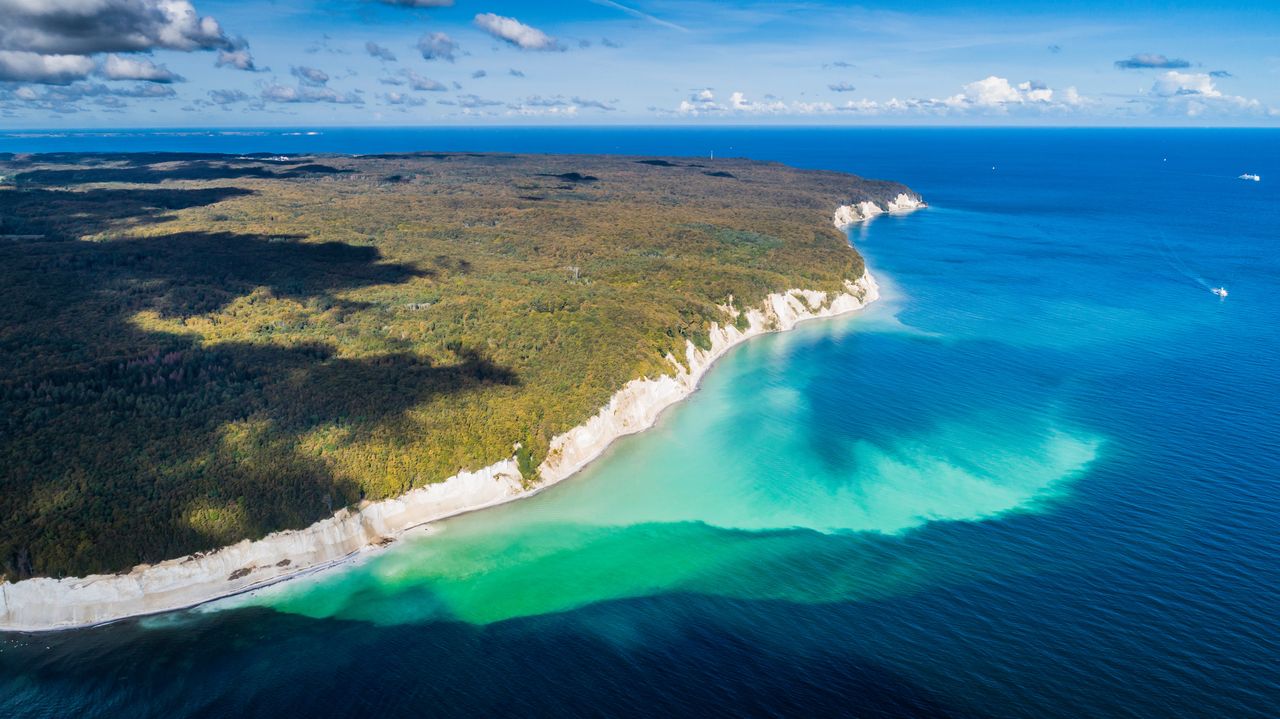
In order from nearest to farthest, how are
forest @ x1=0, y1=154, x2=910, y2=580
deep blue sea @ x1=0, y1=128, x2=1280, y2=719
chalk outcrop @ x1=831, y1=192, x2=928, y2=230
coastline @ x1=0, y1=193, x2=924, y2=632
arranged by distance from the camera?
deep blue sea @ x1=0, y1=128, x2=1280, y2=719 < coastline @ x1=0, y1=193, x2=924, y2=632 < forest @ x1=0, y1=154, x2=910, y2=580 < chalk outcrop @ x1=831, y1=192, x2=928, y2=230

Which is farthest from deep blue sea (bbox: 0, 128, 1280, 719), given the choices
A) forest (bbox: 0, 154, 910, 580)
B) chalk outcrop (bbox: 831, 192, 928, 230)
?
chalk outcrop (bbox: 831, 192, 928, 230)

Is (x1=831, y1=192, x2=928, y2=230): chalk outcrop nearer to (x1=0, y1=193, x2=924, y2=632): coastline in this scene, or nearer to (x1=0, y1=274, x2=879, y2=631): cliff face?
(x1=0, y1=193, x2=924, y2=632): coastline

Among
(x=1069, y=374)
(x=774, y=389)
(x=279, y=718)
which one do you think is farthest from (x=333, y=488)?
(x=1069, y=374)

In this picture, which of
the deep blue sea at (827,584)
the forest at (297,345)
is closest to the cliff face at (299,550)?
the forest at (297,345)

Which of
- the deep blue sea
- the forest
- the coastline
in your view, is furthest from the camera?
the forest

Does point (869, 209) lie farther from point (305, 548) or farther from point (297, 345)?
point (305, 548)

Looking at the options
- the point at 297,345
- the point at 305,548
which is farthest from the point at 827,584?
the point at 297,345

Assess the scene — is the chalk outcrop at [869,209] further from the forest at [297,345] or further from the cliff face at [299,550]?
the cliff face at [299,550]
